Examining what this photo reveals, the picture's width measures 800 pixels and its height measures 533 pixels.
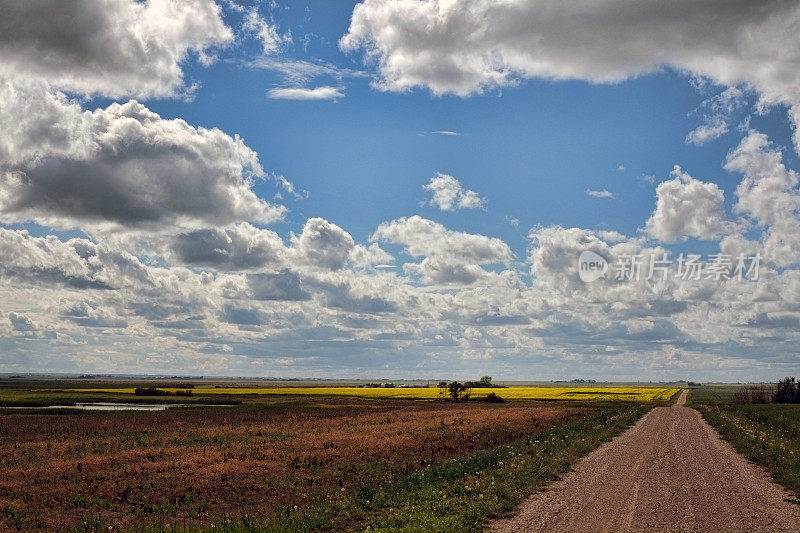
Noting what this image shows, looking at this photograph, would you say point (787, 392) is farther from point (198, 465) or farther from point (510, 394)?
point (198, 465)

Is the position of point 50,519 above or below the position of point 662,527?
below

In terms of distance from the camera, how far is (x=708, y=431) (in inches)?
1818

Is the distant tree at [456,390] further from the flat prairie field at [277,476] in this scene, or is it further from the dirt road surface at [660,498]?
the dirt road surface at [660,498]

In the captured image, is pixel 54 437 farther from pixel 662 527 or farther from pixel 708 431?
pixel 708 431

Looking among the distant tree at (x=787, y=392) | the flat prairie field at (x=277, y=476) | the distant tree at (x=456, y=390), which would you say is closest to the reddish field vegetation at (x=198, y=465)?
the flat prairie field at (x=277, y=476)

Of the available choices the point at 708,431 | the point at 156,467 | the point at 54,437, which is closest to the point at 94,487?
the point at 156,467

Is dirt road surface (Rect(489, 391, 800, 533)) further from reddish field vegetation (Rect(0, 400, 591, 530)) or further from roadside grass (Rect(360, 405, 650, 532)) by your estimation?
reddish field vegetation (Rect(0, 400, 591, 530))

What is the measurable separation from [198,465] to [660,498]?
20.5m

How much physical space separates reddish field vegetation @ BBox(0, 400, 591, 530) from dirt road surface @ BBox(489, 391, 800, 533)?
766cm

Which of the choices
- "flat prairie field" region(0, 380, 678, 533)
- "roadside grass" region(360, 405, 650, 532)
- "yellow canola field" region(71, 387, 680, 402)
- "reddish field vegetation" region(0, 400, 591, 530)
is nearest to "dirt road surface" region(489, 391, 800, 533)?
"roadside grass" region(360, 405, 650, 532)

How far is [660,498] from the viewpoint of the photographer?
1977cm

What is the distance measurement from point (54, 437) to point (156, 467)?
67.8 feet

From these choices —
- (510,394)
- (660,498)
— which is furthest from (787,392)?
(660,498)

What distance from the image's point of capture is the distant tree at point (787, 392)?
146 metres
